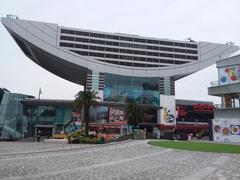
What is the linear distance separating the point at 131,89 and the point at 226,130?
5050 centimetres

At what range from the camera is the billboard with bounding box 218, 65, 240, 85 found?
41.6 meters

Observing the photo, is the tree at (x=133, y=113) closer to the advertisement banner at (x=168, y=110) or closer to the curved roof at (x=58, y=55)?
the advertisement banner at (x=168, y=110)

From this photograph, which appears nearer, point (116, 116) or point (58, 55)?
point (116, 116)

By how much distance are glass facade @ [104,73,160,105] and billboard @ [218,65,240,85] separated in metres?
45.3

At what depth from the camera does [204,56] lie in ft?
333

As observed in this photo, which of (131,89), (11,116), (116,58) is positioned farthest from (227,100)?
(11,116)

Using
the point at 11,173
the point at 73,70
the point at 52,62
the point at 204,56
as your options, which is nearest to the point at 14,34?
the point at 52,62

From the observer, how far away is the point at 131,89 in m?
89.3

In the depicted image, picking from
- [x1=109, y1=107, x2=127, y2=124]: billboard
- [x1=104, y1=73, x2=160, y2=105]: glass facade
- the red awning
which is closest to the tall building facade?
[x1=109, y1=107, x2=127, y2=124]: billboard

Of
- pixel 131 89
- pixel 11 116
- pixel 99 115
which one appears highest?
pixel 131 89

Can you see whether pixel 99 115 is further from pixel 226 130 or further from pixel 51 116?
pixel 226 130

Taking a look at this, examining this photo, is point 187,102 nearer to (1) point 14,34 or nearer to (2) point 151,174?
(1) point 14,34

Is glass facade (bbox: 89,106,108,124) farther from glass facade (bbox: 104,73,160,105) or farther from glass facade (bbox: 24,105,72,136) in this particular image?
glass facade (bbox: 24,105,72,136)

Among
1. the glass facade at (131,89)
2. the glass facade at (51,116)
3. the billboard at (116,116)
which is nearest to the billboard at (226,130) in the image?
the billboard at (116,116)
